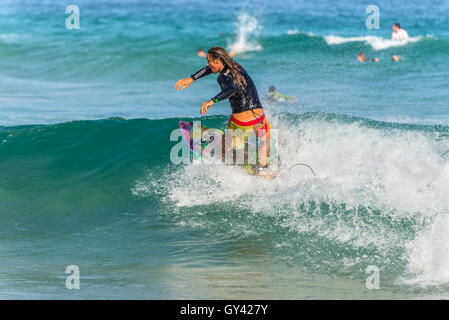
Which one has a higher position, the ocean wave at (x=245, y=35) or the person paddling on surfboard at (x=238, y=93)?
the ocean wave at (x=245, y=35)

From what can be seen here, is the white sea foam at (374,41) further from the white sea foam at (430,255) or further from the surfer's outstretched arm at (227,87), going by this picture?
the white sea foam at (430,255)

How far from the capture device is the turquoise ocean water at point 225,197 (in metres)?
5.60

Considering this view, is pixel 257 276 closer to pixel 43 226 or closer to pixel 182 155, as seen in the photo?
pixel 43 226

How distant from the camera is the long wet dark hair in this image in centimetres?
706

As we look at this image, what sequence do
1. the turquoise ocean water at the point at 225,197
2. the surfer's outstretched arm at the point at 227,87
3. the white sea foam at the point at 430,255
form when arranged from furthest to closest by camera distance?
the surfer's outstretched arm at the point at 227,87
the turquoise ocean water at the point at 225,197
the white sea foam at the point at 430,255

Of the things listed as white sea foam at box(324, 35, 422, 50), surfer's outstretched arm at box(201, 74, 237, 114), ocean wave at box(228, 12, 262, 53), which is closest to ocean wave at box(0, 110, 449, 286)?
surfer's outstretched arm at box(201, 74, 237, 114)

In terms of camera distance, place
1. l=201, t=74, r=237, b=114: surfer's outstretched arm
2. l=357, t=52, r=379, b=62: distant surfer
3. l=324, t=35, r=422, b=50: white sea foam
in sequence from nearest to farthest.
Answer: l=201, t=74, r=237, b=114: surfer's outstretched arm
l=357, t=52, r=379, b=62: distant surfer
l=324, t=35, r=422, b=50: white sea foam

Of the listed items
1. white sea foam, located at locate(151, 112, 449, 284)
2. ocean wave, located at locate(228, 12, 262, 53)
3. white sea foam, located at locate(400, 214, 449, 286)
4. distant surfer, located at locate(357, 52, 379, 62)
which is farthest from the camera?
ocean wave, located at locate(228, 12, 262, 53)

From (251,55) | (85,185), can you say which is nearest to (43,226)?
(85,185)

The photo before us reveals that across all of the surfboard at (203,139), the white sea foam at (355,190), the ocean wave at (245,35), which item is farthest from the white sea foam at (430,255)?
the ocean wave at (245,35)

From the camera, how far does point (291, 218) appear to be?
281 inches

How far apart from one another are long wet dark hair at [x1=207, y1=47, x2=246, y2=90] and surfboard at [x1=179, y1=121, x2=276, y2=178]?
0.99 m

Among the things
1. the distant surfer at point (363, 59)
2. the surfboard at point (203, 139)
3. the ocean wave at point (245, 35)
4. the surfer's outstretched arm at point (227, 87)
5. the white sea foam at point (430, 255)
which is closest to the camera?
A: the white sea foam at point (430, 255)

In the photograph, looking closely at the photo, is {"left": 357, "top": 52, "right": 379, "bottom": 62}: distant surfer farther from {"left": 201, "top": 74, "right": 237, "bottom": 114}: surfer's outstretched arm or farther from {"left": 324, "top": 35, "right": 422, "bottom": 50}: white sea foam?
{"left": 201, "top": 74, "right": 237, "bottom": 114}: surfer's outstretched arm
